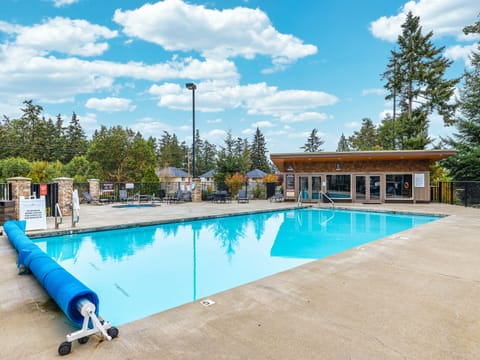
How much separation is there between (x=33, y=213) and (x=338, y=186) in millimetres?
14319

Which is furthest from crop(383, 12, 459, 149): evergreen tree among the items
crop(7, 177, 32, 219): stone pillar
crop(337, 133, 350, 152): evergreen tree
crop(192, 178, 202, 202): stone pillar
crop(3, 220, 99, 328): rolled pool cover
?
crop(337, 133, 350, 152): evergreen tree

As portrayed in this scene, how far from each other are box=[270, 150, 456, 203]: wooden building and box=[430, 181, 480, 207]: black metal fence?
4.03 ft

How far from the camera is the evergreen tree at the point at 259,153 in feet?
157

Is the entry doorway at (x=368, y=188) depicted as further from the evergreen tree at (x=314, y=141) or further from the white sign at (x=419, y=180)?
the evergreen tree at (x=314, y=141)

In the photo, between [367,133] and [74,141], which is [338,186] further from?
[74,141]

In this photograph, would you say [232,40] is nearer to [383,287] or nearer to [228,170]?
[228,170]

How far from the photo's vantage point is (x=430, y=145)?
2181 cm

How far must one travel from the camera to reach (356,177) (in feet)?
54.5

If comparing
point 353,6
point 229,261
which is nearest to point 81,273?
point 229,261

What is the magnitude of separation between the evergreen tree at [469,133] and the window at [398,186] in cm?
332

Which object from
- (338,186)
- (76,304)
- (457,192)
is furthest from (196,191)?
(76,304)

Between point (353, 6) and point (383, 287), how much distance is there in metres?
15.3

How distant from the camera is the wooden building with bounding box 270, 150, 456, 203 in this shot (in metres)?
15.7

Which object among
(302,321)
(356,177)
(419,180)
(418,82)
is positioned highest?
(418,82)
